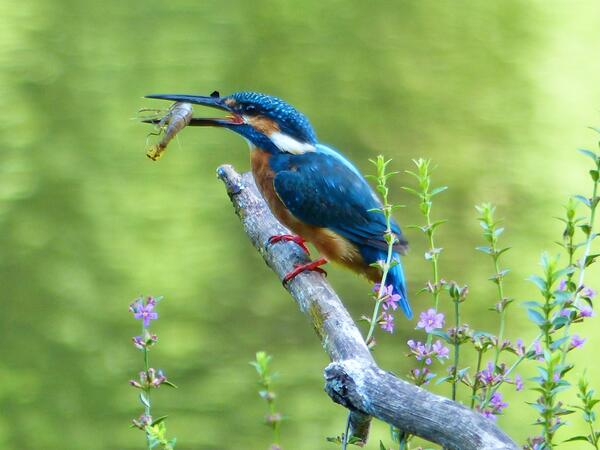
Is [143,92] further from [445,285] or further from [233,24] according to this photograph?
[445,285]

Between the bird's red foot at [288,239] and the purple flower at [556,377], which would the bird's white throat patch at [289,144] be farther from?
the purple flower at [556,377]

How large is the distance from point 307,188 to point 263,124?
0.14 m

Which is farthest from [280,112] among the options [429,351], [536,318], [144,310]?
[536,318]

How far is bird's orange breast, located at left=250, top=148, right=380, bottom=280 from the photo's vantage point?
1.75m

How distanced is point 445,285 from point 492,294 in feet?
6.07

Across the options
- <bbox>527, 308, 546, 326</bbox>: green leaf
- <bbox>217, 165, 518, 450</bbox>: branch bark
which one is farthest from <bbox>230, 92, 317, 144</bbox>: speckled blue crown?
<bbox>527, 308, 546, 326</bbox>: green leaf

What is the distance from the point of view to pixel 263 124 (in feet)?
5.90

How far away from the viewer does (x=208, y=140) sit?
118 inches

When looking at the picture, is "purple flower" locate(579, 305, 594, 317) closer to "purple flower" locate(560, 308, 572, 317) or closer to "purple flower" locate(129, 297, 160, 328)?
"purple flower" locate(560, 308, 572, 317)

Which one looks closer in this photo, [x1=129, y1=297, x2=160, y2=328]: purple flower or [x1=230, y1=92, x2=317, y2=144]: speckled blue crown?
[x1=129, y1=297, x2=160, y2=328]: purple flower

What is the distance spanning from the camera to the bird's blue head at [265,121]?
178cm

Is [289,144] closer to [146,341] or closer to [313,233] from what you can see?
[313,233]

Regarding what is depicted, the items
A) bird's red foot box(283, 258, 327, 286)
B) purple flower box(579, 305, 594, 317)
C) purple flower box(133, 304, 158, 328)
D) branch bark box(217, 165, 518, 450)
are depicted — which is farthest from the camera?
bird's red foot box(283, 258, 327, 286)

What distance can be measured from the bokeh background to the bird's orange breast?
0.96 metres
